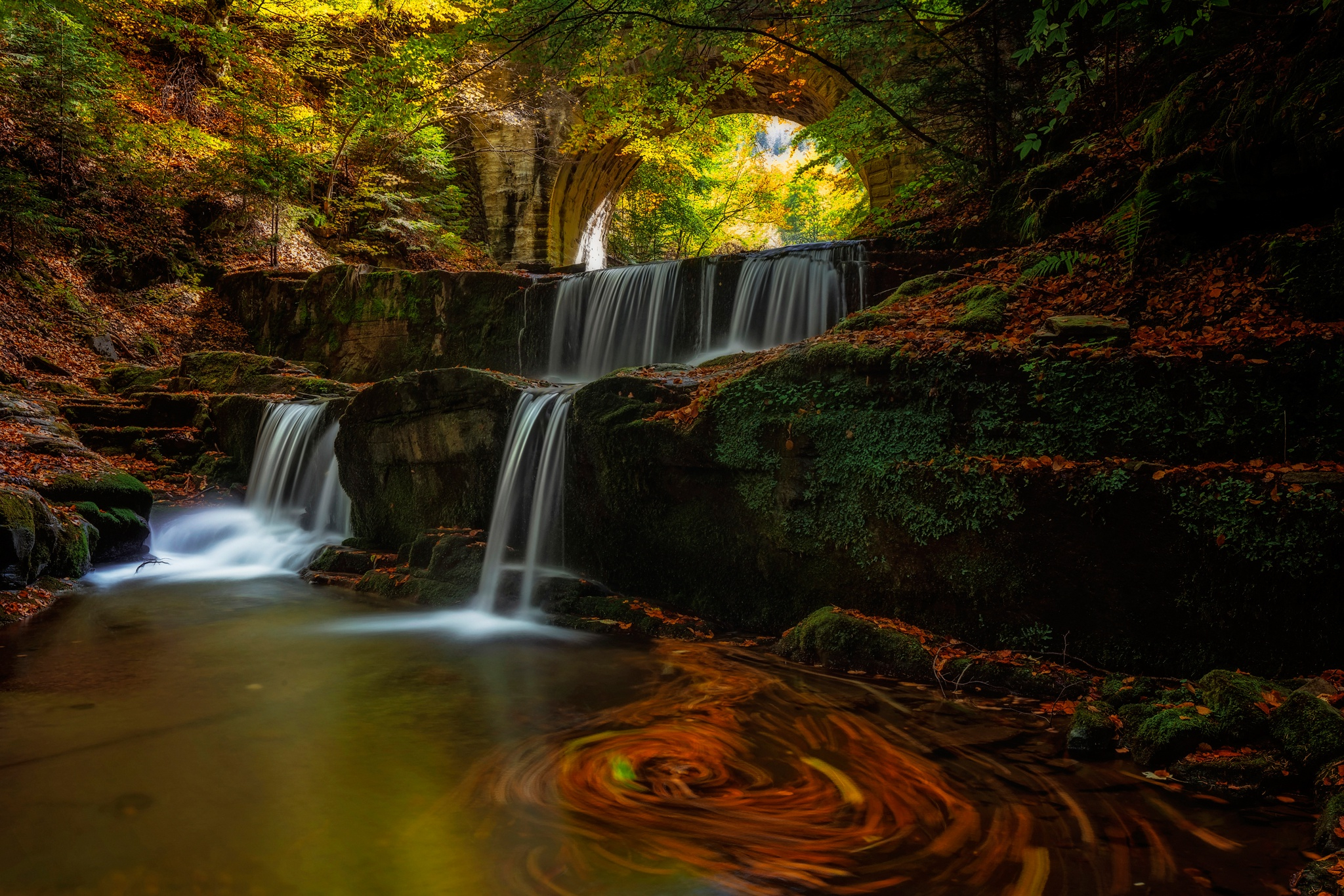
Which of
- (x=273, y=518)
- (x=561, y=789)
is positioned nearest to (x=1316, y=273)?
(x=561, y=789)

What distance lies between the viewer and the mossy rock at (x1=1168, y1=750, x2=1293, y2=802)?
288cm

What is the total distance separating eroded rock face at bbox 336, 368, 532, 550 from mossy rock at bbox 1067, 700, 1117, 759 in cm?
574

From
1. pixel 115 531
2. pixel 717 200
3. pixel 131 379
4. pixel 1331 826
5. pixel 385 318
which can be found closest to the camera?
pixel 1331 826

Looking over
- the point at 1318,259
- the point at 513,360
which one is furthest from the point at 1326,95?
the point at 513,360

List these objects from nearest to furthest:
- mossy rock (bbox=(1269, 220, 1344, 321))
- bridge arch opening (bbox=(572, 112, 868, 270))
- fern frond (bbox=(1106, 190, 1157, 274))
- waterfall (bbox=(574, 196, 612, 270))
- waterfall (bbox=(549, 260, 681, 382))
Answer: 1. mossy rock (bbox=(1269, 220, 1344, 321))
2. fern frond (bbox=(1106, 190, 1157, 274))
3. waterfall (bbox=(549, 260, 681, 382))
4. waterfall (bbox=(574, 196, 612, 270))
5. bridge arch opening (bbox=(572, 112, 868, 270))

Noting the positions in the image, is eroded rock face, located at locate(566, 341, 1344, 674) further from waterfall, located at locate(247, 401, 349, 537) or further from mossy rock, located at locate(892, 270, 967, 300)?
waterfall, located at locate(247, 401, 349, 537)

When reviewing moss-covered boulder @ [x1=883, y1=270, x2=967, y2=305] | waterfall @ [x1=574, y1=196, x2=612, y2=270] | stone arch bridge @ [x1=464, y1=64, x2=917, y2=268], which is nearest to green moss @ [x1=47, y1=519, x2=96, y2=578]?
moss-covered boulder @ [x1=883, y1=270, x2=967, y2=305]

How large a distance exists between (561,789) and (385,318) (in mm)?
12937

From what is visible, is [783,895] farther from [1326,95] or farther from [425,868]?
[1326,95]

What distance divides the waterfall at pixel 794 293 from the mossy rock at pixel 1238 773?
706 cm

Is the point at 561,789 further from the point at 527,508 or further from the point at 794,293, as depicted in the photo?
the point at 794,293

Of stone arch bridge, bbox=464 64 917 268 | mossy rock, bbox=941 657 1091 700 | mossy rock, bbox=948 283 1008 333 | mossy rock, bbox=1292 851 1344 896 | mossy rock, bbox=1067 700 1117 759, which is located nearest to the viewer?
mossy rock, bbox=1292 851 1344 896

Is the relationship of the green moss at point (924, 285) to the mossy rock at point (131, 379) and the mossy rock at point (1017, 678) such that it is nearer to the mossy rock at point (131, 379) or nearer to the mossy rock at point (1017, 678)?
the mossy rock at point (1017, 678)

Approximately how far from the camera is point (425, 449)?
8039 mm
